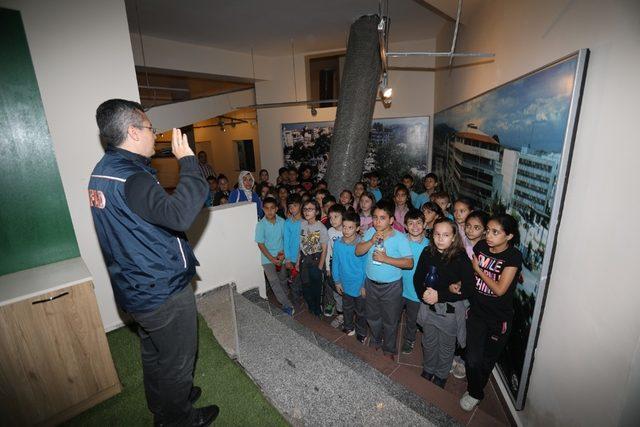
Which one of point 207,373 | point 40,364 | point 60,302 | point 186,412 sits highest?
point 60,302

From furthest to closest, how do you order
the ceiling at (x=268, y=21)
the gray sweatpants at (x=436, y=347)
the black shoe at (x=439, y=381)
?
the ceiling at (x=268, y=21)
the black shoe at (x=439, y=381)
the gray sweatpants at (x=436, y=347)

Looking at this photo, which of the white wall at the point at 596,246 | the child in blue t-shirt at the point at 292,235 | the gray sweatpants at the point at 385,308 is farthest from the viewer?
the child in blue t-shirt at the point at 292,235

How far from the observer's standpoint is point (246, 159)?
11391 mm

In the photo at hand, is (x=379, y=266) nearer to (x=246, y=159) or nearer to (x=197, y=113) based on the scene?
(x=197, y=113)

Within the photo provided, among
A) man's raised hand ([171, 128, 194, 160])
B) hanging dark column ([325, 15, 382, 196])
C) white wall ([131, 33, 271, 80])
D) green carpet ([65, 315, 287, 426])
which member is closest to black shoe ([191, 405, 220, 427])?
green carpet ([65, 315, 287, 426])

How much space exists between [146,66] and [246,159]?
17.5ft

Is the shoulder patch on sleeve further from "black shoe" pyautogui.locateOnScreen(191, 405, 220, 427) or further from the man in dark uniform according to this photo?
"black shoe" pyautogui.locateOnScreen(191, 405, 220, 427)

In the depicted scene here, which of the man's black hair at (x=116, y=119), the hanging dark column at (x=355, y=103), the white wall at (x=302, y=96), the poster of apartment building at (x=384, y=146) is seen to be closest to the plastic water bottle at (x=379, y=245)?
the man's black hair at (x=116, y=119)

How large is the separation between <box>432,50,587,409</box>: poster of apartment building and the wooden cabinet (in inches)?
119

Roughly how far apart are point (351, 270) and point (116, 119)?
7.85ft

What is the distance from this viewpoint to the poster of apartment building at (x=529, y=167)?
177 cm

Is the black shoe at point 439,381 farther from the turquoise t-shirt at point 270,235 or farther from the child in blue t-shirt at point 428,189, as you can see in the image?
the child in blue t-shirt at point 428,189

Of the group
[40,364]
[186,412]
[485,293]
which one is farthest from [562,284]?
[40,364]

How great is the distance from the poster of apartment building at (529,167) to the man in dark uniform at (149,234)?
2.10m
